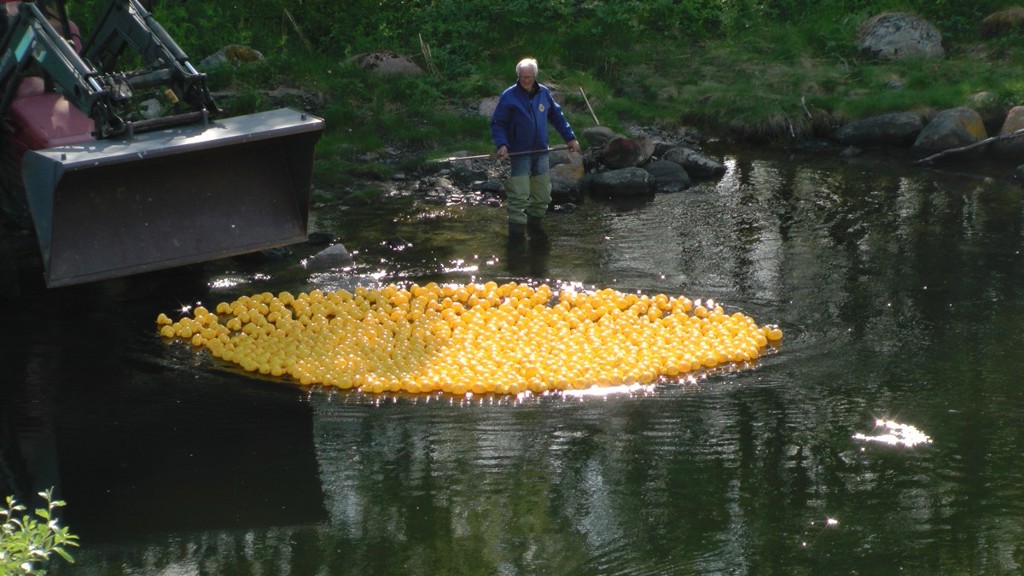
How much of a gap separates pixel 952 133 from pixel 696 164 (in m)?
3.37

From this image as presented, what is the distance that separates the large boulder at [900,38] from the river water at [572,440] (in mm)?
7514

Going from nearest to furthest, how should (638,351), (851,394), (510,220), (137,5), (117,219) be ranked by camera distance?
(851,394)
(638,351)
(117,219)
(137,5)
(510,220)

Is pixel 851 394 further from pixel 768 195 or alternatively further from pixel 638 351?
pixel 768 195

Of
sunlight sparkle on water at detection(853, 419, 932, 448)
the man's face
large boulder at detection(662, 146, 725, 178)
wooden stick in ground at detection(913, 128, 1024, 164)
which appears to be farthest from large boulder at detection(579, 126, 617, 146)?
sunlight sparkle on water at detection(853, 419, 932, 448)

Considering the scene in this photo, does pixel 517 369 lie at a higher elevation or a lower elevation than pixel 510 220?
lower

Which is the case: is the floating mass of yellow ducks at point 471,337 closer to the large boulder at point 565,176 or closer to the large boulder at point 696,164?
the large boulder at point 565,176

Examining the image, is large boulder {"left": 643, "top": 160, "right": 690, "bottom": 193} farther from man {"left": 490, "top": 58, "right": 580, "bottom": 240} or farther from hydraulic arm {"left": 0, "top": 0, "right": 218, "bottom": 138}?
hydraulic arm {"left": 0, "top": 0, "right": 218, "bottom": 138}

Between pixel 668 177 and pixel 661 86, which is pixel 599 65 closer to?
pixel 661 86

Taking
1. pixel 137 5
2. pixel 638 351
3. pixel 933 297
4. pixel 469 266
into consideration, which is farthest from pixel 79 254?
pixel 933 297

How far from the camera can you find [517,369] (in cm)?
805

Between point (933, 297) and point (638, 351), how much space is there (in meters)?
2.69

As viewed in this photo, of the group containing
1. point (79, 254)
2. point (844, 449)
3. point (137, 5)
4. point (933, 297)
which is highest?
point (137, 5)

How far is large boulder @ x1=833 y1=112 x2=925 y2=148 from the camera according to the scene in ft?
51.5

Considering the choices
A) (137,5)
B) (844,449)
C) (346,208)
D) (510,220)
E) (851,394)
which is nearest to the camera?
(844,449)
